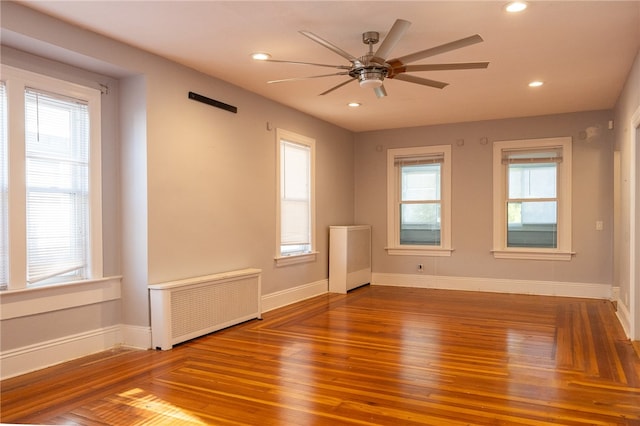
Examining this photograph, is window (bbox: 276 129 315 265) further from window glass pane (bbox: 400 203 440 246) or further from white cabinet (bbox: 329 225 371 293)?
window glass pane (bbox: 400 203 440 246)

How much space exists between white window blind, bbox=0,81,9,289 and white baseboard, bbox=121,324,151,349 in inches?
45.1

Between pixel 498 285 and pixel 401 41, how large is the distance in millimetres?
4718

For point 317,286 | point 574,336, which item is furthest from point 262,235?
point 574,336

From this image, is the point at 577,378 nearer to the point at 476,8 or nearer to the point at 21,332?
the point at 476,8

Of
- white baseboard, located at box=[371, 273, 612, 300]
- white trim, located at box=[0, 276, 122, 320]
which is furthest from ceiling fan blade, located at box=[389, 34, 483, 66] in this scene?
white baseboard, located at box=[371, 273, 612, 300]

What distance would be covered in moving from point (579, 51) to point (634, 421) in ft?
10.2

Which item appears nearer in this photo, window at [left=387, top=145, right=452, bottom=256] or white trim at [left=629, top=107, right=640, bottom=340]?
white trim at [left=629, top=107, right=640, bottom=340]

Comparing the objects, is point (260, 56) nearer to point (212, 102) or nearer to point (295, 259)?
point (212, 102)

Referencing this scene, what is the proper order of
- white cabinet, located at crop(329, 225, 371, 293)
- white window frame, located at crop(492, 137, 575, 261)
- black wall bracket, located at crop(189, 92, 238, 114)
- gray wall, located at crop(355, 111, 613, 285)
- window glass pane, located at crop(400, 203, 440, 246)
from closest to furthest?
black wall bracket, located at crop(189, 92, 238, 114)
gray wall, located at crop(355, 111, 613, 285)
white window frame, located at crop(492, 137, 575, 261)
white cabinet, located at crop(329, 225, 371, 293)
window glass pane, located at crop(400, 203, 440, 246)

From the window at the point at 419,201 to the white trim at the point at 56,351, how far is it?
196 inches

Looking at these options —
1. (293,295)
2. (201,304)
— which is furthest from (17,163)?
(293,295)

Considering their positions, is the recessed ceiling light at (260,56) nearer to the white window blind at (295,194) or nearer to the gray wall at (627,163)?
the white window blind at (295,194)

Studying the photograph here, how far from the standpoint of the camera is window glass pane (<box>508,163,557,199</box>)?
6988mm

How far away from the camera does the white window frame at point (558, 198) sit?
684 cm
